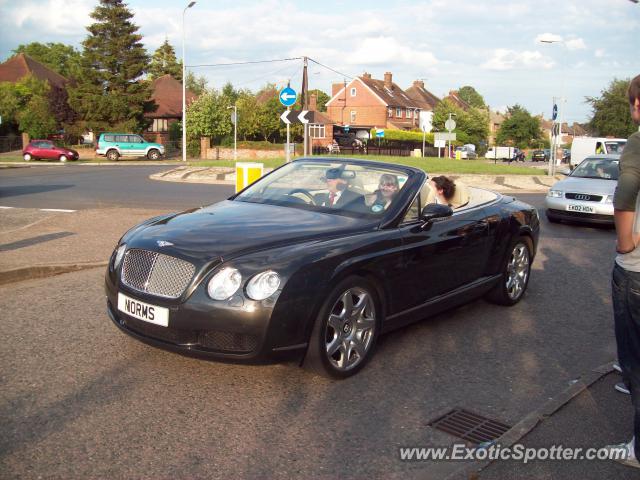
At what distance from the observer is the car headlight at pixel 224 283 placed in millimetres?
4016

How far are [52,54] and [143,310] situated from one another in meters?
105

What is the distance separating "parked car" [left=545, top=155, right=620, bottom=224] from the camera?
41.5 feet

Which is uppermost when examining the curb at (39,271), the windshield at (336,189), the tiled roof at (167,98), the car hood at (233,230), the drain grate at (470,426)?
the tiled roof at (167,98)

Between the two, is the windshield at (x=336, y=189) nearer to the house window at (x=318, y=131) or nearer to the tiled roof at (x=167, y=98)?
the tiled roof at (x=167, y=98)

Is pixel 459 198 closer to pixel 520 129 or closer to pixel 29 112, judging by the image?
pixel 29 112

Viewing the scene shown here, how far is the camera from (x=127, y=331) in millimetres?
4438

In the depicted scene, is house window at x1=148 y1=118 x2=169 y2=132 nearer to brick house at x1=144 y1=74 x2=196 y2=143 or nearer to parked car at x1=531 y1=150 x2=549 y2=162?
brick house at x1=144 y1=74 x2=196 y2=143

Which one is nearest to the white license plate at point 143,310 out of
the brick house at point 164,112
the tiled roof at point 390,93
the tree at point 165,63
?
the brick house at point 164,112

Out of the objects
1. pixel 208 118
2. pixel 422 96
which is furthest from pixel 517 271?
pixel 422 96

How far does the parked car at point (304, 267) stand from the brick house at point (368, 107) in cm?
8135

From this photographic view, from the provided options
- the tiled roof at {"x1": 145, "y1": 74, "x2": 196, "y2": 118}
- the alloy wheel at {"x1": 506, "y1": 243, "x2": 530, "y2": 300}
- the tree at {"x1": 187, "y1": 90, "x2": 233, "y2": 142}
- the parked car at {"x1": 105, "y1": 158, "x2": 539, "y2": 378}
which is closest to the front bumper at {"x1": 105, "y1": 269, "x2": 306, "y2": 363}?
the parked car at {"x1": 105, "y1": 158, "x2": 539, "y2": 378}

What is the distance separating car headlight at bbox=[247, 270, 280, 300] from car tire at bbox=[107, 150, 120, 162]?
142 feet

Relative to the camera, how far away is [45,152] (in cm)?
4356

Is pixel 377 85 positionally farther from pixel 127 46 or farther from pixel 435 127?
pixel 127 46
